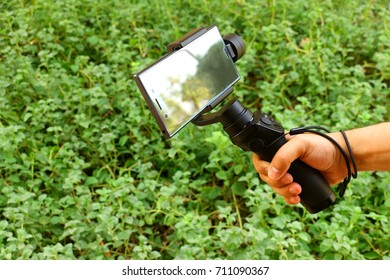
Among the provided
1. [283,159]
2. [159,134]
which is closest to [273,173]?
[283,159]

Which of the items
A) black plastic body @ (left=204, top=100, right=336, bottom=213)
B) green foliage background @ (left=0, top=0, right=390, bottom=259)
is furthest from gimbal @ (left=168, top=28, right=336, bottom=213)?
green foliage background @ (left=0, top=0, right=390, bottom=259)

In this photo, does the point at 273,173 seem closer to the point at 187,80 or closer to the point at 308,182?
the point at 308,182

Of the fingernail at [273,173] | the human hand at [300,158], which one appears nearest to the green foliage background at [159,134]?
the human hand at [300,158]

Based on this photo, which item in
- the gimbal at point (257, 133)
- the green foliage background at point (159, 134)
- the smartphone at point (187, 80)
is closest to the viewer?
the smartphone at point (187, 80)

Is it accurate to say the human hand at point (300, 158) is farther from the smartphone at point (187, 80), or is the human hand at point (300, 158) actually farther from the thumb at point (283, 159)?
the smartphone at point (187, 80)

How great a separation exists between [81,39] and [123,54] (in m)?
0.39

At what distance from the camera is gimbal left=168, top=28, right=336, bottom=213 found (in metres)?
1.34

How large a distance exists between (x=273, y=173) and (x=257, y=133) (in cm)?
12

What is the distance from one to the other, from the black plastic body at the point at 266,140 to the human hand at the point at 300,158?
0.07 feet

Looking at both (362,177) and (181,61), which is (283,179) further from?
(362,177)

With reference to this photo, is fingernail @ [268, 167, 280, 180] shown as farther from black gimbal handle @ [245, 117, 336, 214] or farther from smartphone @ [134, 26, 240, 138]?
smartphone @ [134, 26, 240, 138]

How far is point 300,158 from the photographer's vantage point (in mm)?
1472

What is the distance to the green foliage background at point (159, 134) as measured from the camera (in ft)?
6.69

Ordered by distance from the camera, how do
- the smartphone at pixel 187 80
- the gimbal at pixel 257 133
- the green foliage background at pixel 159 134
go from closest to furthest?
the smartphone at pixel 187 80 → the gimbal at pixel 257 133 → the green foliage background at pixel 159 134
